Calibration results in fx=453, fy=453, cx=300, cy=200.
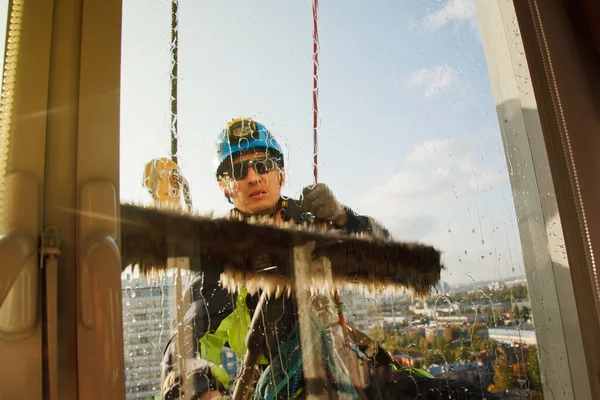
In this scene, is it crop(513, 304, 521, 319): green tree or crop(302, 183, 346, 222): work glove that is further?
crop(513, 304, 521, 319): green tree

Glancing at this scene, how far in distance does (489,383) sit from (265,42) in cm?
74

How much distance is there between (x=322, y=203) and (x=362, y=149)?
0.43 feet

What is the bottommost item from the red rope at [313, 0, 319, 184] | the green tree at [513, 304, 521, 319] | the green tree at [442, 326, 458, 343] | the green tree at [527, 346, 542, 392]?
the green tree at [527, 346, 542, 392]

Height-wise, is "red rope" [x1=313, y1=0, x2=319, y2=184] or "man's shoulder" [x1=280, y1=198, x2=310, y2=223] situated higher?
"red rope" [x1=313, y1=0, x2=319, y2=184]

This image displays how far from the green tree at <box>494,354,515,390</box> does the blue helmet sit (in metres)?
Answer: 0.57

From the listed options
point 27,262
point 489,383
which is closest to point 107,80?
point 27,262

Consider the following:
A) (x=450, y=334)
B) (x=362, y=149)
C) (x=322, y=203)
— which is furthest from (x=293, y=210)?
(x=450, y=334)

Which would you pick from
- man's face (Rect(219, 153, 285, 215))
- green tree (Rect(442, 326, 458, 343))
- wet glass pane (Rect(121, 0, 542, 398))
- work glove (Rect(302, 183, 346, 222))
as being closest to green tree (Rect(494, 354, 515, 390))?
wet glass pane (Rect(121, 0, 542, 398))

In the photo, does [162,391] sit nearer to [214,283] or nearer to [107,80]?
[214,283]

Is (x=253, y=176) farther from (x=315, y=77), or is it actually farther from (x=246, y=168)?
(x=315, y=77)

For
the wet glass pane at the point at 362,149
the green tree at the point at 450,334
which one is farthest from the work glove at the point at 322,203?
the green tree at the point at 450,334

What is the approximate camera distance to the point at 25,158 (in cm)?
49

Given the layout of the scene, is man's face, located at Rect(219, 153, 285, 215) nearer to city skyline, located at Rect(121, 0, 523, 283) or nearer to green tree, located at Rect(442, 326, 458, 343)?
city skyline, located at Rect(121, 0, 523, 283)

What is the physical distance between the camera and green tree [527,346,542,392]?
89 centimetres
